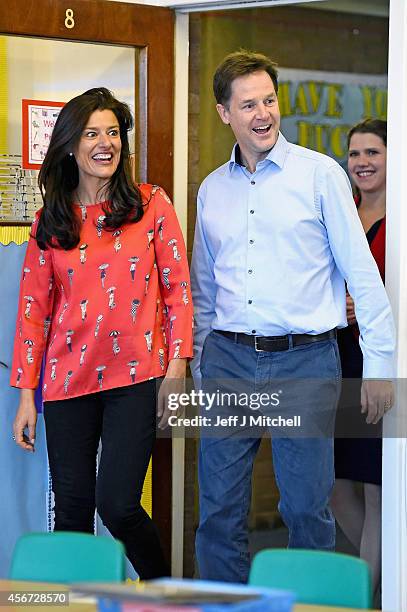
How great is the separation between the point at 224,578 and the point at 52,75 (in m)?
1.86

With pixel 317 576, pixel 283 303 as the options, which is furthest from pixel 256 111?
pixel 317 576

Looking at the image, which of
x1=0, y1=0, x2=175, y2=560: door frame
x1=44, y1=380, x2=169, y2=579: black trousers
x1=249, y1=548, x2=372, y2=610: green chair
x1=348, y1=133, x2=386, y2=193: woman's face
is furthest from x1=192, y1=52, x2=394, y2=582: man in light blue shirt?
x1=249, y1=548, x2=372, y2=610: green chair

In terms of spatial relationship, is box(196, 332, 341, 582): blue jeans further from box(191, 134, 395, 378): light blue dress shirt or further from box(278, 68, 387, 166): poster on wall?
box(278, 68, 387, 166): poster on wall

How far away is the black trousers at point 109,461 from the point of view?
3.43 meters

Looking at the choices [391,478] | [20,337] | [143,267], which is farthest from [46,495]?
[391,478]

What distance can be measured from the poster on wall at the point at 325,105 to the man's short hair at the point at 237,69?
2016mm

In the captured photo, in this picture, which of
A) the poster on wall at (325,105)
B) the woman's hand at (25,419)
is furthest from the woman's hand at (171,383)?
the poster on wall at (325,105)

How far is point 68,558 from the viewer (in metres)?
2.42

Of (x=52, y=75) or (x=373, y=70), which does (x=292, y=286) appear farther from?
(x=373, y=70)

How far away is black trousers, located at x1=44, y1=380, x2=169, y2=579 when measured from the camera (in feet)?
11.3

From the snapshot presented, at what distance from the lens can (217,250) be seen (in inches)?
141

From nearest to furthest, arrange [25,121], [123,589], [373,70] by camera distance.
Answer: [123,589] → [25,121] → [373,70]

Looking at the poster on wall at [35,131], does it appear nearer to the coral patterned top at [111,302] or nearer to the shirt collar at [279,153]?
the coral patterned top at [111,302]

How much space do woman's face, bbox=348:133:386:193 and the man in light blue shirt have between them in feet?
1.87
